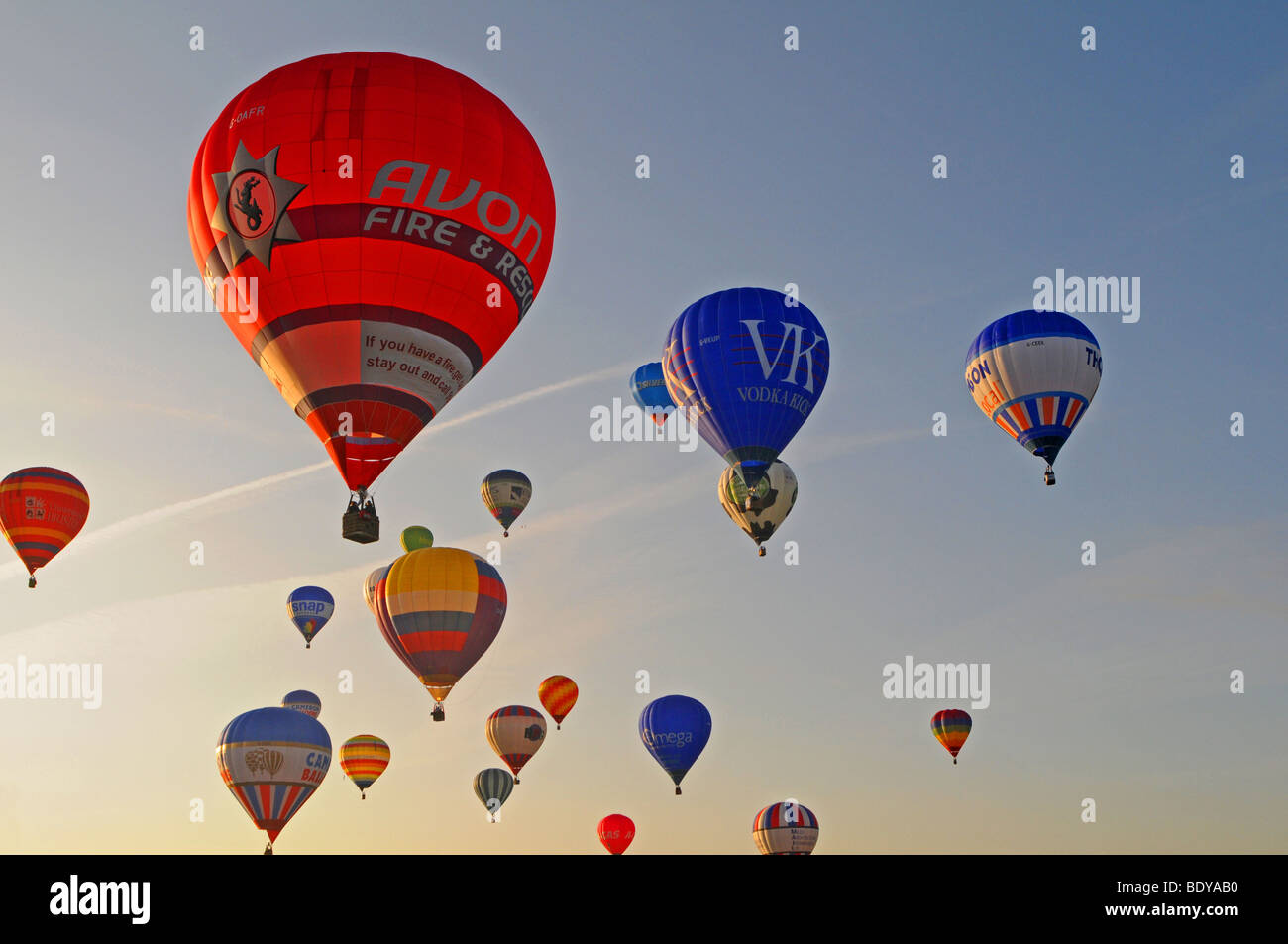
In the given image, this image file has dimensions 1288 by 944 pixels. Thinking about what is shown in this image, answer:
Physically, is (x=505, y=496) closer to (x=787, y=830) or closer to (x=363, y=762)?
(x=363, y=762)

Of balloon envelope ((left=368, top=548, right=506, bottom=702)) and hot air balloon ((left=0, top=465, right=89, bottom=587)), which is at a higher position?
hot air balloon ((left=0, top=465, right=89, bottom=587))

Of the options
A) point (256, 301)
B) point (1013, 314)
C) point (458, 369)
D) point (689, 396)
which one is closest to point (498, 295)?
point (458, 369)

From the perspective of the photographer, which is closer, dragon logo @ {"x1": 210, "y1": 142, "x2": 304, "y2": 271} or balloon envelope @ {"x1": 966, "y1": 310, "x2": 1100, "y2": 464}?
dragon logo @ {"x1": 210, "y1": 142, "x2": 304, "y2": 271}

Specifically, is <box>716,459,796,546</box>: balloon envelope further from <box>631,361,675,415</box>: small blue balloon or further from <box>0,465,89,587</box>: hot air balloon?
<box>0,465,89,587</box>: hot air balloon

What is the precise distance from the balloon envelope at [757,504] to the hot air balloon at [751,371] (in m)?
7.04

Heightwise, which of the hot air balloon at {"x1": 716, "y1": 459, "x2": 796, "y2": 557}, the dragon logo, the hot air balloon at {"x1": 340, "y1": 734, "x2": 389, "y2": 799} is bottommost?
the hot air balloon at {"x1": 340, "y1": 734, "x2": 389, "y2": 799}

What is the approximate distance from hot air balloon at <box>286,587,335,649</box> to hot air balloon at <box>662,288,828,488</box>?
23.8 m

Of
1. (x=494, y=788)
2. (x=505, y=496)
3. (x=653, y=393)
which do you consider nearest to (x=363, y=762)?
(x=494, y=788)

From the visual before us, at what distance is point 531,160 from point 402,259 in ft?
11.6

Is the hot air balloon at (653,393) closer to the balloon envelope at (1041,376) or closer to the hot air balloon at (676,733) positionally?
the hot air balloon at (676,733)

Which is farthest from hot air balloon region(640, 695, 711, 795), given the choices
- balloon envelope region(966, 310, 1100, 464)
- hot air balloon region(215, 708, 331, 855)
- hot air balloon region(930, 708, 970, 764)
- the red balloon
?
the red balloon

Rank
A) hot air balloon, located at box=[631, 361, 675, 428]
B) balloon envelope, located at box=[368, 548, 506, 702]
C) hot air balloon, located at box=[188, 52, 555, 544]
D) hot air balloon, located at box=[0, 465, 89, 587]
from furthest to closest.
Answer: hot air balloon, located at box=[631, 361, 675, 428]
hot air balloon, located at box=[0, 465, 89, 587]
balloon envelope, located at box=[368, 548, 506, 702]
hot air balloon, located at box=[188, 52, 555, 544]

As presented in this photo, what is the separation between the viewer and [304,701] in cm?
5831

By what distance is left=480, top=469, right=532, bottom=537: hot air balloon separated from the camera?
53.1m
